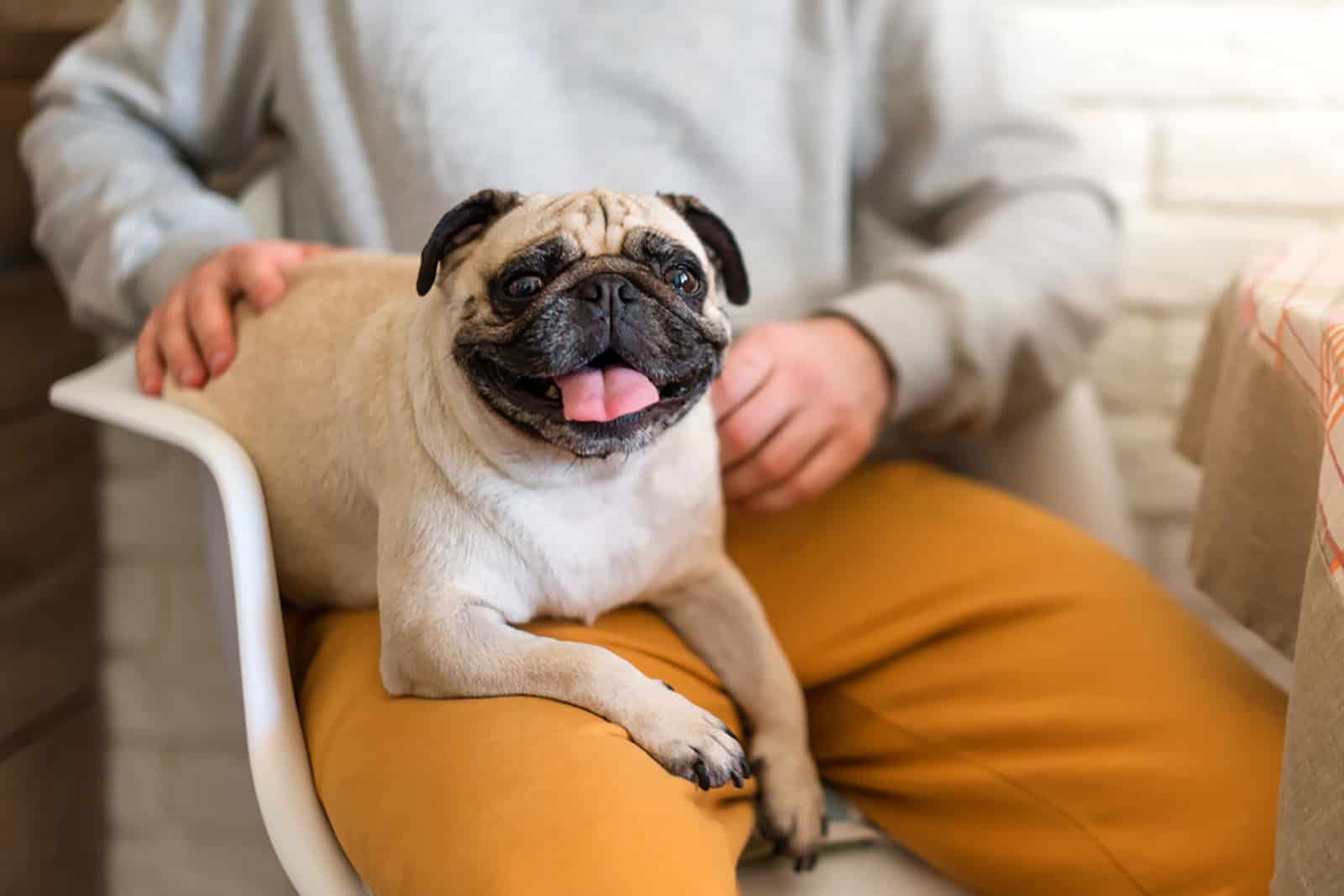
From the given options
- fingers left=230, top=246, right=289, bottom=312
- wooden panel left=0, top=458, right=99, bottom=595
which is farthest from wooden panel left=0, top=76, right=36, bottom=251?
fingers left=230, top=246, right=289, bottom=312

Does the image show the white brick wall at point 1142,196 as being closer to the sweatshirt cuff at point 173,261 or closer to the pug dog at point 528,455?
the sweatshirt cuff at point 173,261

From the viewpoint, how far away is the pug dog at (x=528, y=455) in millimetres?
660

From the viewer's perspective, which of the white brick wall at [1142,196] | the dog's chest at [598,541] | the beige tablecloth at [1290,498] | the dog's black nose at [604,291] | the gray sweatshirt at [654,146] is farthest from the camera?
the white brick wall at [1142,196]

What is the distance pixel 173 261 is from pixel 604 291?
55 centimetres

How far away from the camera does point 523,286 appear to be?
67 centimetres

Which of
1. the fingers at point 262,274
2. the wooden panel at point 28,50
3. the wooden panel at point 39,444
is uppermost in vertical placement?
the wooden panel at point 28,50

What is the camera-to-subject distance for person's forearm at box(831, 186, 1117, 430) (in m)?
1.04

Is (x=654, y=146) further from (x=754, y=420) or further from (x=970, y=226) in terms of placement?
(x=970, y=226)

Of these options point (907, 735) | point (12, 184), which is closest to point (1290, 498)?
point (907, 735)

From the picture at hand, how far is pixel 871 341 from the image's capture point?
40.1 inches

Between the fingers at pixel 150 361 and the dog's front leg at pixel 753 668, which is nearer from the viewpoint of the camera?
the dog's front leg at pixel 753 668

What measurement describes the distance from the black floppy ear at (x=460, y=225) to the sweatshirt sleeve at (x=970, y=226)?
1.40 ft

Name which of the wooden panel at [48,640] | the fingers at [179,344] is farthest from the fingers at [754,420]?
the wooden panel at [48,640]

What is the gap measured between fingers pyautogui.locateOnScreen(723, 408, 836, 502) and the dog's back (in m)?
0.31
